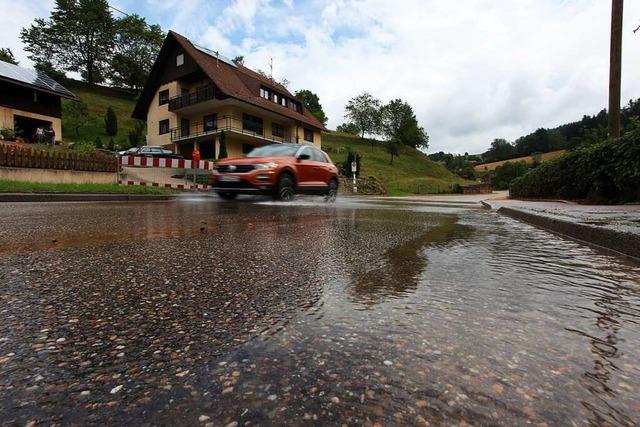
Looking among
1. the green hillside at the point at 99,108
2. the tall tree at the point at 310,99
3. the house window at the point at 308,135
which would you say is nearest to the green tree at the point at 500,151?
the tall tree at the point at 310,99

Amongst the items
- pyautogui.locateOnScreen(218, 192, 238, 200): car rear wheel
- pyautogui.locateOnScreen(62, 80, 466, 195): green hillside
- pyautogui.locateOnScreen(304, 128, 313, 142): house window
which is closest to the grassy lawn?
pyautogui.locateOnScreen(218, 192, 238, 200): car rear wheel

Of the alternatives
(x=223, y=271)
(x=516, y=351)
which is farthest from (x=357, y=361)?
(x=223, y=271)

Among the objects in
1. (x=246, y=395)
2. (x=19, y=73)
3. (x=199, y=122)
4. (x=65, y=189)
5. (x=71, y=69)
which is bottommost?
(x=246, y=395)

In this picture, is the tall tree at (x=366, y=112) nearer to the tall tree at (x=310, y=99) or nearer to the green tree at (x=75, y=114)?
the tall tree at (x=310, y=99)

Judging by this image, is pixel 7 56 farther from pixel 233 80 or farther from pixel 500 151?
A: pixel 500 151

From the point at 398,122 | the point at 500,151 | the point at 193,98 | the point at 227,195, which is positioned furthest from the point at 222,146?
the point at 500,151

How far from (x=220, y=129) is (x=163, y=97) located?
27.5ft

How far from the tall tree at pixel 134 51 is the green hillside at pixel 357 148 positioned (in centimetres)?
257

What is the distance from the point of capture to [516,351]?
1221mm

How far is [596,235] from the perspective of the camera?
3.79 metres

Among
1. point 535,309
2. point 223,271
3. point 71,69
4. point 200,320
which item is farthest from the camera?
point 71,69

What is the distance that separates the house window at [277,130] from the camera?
37281 millimetres

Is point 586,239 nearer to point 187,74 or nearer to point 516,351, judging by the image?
point 516,351

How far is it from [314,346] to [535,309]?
1072mm
